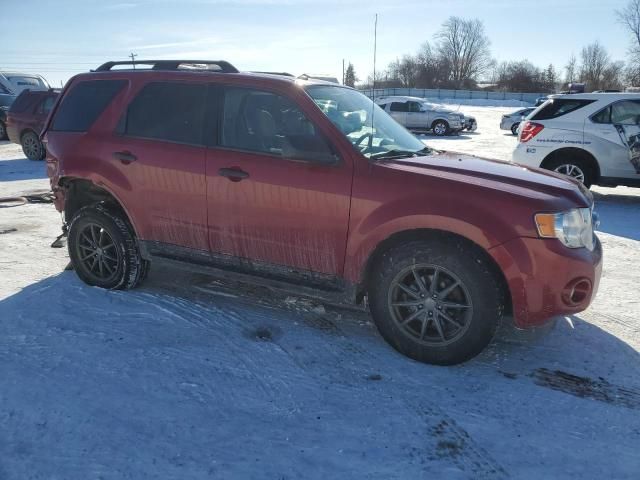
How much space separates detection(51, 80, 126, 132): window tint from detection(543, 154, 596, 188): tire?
22.9 feet

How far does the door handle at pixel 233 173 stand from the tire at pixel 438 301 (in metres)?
1.16

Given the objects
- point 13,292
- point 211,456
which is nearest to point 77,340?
point 13,292

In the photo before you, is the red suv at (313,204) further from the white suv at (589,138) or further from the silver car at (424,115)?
the silver car at (424,115)

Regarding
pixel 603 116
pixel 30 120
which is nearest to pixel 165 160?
pixel 603 116

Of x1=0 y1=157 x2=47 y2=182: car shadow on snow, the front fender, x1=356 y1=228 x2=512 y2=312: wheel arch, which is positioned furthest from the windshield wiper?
x1=0 y1=157 x2=47 y2=182: car shadow on snow

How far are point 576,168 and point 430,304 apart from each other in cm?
648

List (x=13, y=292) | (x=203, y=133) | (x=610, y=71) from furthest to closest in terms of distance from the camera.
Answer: (x=610, y=71), (x=13, y=292), (x=203, y=133)

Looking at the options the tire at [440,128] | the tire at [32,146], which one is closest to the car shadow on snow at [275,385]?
the tire at [32,146]

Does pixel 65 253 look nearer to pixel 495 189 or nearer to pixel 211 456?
pixel 211 456

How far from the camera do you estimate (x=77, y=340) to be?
11.5 feet

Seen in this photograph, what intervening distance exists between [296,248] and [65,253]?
10.8 ft

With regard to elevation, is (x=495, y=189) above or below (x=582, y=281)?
above

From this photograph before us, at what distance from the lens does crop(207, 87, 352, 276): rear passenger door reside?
3.36 meters

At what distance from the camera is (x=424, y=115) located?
2248 cm
